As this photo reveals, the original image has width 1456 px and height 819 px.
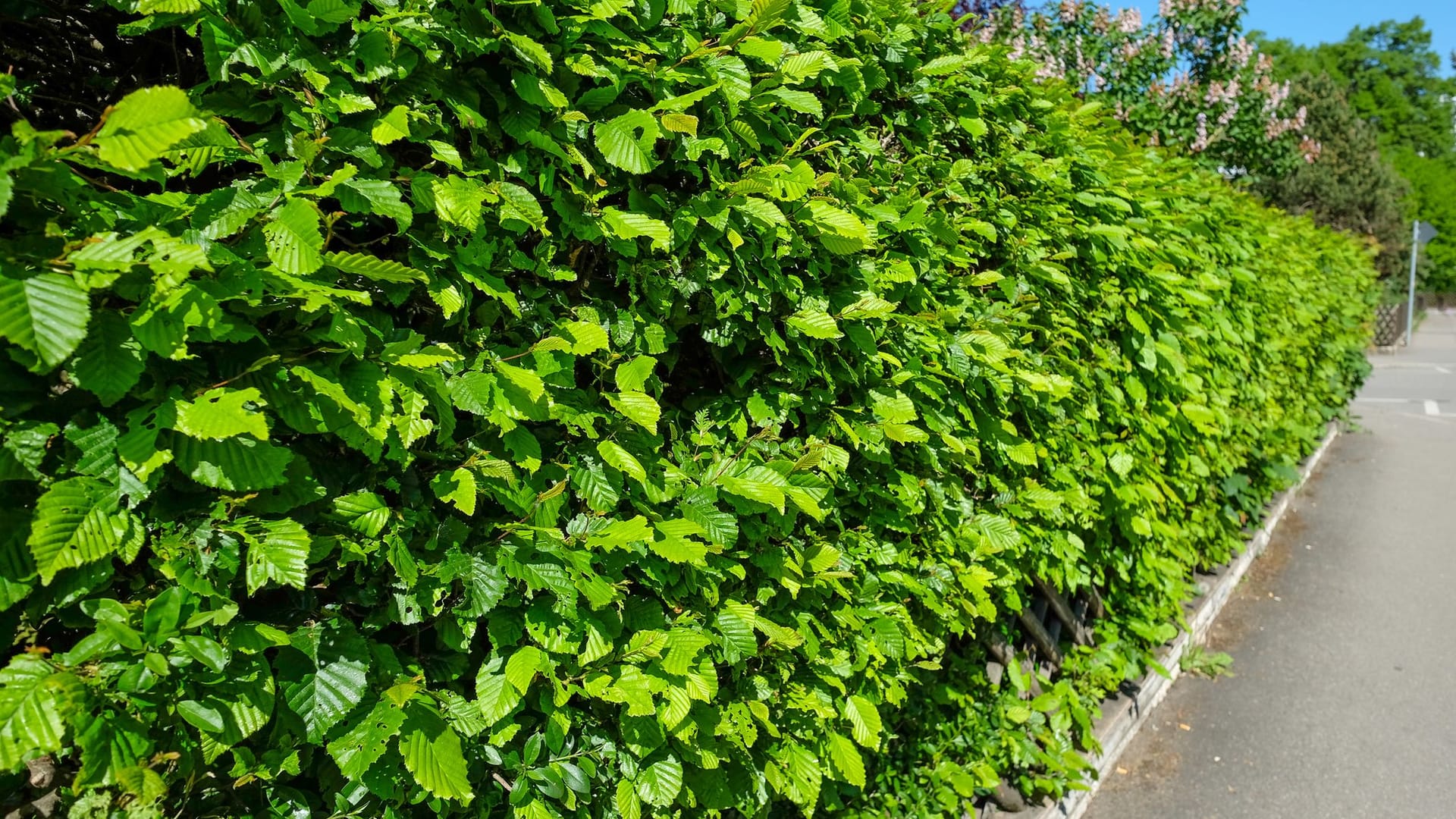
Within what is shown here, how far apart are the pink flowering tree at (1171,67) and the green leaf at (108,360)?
30.8 ft

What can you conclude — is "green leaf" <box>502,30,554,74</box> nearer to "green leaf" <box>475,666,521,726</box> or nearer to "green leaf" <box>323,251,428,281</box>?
"green leaf" <box>323,251,428,281</box>

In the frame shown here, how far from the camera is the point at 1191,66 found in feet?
32.5

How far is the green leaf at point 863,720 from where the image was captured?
2.43m

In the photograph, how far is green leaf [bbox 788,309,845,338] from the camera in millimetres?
2135

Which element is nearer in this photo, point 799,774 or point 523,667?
point 523,667

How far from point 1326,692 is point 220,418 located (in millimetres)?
5605

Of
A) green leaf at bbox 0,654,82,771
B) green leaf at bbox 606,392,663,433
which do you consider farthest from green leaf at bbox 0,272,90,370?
green leaf at bbox 606,392,663,433

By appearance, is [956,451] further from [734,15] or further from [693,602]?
[734,15]

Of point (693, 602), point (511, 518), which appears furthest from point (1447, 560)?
point (511, 518)

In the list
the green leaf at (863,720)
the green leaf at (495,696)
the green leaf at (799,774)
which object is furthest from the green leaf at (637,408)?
the green leaf at (863,720)

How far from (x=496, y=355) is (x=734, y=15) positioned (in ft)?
3.54

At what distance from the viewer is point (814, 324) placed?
215 centimetres

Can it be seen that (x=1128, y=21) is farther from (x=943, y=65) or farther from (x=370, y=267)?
(x=370, y=267)

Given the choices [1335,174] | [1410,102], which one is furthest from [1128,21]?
[1410,102]
